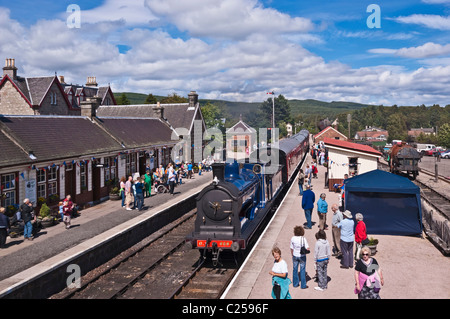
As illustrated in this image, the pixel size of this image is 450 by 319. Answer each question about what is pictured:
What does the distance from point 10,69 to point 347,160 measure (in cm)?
3201

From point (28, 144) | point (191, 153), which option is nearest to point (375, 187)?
point (28, 144)

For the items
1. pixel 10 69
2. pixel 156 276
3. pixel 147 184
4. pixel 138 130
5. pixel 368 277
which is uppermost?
pixel 10 69

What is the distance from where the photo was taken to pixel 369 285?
7211mm

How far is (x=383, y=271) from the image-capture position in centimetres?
1064

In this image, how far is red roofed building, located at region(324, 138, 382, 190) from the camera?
21930mm

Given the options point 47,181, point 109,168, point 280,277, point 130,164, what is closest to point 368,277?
point 280,277

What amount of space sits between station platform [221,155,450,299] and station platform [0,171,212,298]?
542cm

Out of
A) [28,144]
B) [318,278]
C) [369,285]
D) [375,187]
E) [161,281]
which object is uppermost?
[28,144]

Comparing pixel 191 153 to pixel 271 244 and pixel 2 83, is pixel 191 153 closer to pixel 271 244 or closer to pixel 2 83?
pixel 2 83

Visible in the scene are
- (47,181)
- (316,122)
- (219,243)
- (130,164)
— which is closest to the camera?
(219,243)

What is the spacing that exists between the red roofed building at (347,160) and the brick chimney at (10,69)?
30.3 meters

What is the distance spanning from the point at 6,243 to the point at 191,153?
84.2 feet

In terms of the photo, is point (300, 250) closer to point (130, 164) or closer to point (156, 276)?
point (156, 276)

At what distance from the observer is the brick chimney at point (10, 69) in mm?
35781
